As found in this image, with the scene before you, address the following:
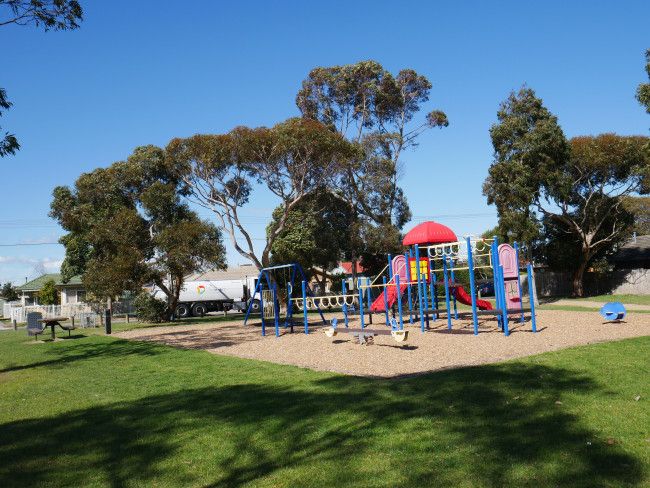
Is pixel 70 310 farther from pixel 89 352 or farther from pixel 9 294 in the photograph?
pixel 9 294

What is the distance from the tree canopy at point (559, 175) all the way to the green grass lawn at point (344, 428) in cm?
2340

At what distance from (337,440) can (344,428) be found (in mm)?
422

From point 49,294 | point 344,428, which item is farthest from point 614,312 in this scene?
point 49,294

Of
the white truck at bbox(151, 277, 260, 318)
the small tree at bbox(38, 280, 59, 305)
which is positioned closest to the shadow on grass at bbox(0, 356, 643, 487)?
the white truck at bbox(151, 277, 260, 318)

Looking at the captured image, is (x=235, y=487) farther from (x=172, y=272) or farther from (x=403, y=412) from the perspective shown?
(x=172, y=272)

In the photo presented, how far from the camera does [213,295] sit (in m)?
46.6

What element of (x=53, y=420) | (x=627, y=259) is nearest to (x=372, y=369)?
(x=53, y=420)

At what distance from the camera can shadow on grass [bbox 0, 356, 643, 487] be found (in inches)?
194

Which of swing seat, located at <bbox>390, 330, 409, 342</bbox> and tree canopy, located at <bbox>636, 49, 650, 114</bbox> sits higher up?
tree canopy, located at <bbox>636, 49, 650, 114</bbox>

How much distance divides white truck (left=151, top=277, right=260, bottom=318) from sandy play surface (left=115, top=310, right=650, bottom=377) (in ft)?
87.6

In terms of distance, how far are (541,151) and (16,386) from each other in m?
28.7

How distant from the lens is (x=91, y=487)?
5.05m

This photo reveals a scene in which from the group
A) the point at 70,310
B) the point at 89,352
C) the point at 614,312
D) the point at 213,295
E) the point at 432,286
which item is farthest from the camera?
the point at 213,295

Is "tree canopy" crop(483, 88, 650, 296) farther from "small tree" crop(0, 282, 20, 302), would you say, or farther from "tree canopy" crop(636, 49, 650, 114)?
"small tree" crop(0, 282, 20, 302)
